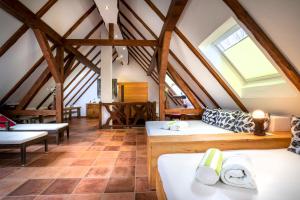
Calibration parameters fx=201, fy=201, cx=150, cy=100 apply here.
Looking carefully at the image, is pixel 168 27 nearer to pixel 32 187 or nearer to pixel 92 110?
pixel 32 187

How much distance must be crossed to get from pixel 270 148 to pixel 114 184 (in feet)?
5.90

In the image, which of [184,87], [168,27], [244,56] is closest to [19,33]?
[168,27]

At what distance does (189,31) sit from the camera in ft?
10.6

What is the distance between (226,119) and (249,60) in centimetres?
105

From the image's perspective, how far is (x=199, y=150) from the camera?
83.2 inches

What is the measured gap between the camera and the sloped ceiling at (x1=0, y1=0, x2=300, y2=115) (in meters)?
1.75

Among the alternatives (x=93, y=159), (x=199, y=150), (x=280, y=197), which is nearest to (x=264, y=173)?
(x=280, y=197)

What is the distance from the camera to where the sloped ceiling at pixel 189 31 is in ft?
5.74

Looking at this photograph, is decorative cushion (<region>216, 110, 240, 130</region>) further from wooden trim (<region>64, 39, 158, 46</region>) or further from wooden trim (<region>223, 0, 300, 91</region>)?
wooden trim (<region>64, 39, 158, 46</region>)

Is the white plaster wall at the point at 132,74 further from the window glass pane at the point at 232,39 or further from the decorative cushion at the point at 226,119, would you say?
the window glass pane at the point at 232,39

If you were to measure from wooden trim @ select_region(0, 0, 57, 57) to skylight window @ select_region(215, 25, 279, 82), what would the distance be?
10.3 feet

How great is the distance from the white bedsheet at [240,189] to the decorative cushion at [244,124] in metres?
0.93

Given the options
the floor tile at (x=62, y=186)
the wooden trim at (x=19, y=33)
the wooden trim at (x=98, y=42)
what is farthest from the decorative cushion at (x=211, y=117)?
the wooden trim at (x=19, y=33)

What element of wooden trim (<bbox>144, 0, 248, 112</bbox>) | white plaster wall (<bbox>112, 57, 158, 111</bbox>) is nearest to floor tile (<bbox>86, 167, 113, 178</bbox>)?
wooden trim (<bbox>144, 0, 248, 112</bbox>)
